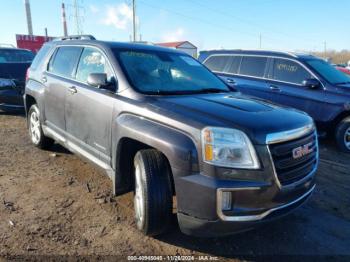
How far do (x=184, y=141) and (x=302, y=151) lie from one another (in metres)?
1.10

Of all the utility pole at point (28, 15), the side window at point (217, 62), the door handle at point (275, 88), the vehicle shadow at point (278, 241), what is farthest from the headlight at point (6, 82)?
the utility pole at point (28, 15)

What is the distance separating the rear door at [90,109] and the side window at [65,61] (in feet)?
0.60

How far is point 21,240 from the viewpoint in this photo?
306 centimetres

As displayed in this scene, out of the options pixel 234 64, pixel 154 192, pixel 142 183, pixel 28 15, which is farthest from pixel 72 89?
pixel 28 15

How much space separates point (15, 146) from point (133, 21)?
33.1 metres

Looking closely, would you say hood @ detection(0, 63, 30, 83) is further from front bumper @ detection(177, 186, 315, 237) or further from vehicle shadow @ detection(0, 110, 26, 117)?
front bumper @ detection(177, 186, 315, 237)

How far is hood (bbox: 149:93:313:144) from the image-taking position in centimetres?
267

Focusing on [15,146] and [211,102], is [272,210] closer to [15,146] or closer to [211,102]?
[211,102]

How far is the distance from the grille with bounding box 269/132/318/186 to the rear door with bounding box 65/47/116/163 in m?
1.69

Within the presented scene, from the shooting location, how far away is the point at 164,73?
3875 mm

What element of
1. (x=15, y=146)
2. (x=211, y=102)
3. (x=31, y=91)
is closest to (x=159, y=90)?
(x=211, y=102)

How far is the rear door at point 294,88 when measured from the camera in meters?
6.73

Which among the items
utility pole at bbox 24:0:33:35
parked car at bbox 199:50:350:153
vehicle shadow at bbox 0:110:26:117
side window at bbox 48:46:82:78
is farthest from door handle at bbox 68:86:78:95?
utility pole at bbox 24:0:33:35

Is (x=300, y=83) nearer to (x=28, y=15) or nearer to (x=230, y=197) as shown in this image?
(x=230, y=197)
